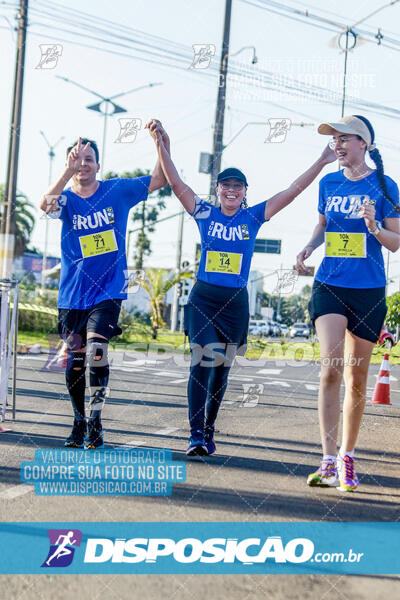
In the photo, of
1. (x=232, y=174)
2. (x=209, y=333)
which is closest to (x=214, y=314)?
(x=209, y=333)

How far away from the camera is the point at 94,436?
463 centimetres

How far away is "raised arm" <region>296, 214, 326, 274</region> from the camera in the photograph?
4.14 metres

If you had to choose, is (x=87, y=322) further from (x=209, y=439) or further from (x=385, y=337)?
(x=385, y=337)

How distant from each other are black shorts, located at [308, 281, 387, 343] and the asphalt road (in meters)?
0.92

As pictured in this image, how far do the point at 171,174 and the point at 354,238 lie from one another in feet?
4.57

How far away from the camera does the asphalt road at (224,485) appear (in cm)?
240

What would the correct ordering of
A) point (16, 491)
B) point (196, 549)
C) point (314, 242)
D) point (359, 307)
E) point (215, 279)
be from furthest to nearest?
point (215, 279) → point (314, 242) → point (359, 307) → point (16, 491) → point (196, 549)

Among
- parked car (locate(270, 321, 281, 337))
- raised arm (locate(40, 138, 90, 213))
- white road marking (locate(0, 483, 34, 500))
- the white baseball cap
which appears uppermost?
the white baseball cap

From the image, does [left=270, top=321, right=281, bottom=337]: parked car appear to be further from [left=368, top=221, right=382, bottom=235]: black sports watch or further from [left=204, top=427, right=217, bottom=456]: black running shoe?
[left=368, top=221, right=382, bottom=235]: black sports watch

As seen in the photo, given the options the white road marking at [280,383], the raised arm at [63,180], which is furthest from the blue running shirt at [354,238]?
the white road marking at [280,383]

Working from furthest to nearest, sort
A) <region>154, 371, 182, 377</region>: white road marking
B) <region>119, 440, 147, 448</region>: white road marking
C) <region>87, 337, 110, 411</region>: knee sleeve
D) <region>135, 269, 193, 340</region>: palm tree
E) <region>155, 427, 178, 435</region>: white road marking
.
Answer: <region>135, 269, 193, 340</region>: palm tree, <region>154, 371, 182, 377</region>: white road marking, <region>155, 427, 178, 435</region>: white road marking, <region>119, 440, 147, 448</region>: white road marking, <region>87, 337, 110, 411</region>: knee sleeve

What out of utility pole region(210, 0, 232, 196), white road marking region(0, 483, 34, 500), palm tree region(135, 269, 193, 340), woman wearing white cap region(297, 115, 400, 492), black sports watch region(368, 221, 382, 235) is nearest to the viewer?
white road marking region(0, 483, 34, 500)

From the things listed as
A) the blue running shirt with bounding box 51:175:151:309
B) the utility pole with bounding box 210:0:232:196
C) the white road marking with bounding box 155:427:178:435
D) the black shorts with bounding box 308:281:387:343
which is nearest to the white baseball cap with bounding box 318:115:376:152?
the black shorts with bounding box 308:281:387:343

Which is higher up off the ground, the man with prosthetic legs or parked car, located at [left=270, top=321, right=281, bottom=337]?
the man with prosthetic legs
